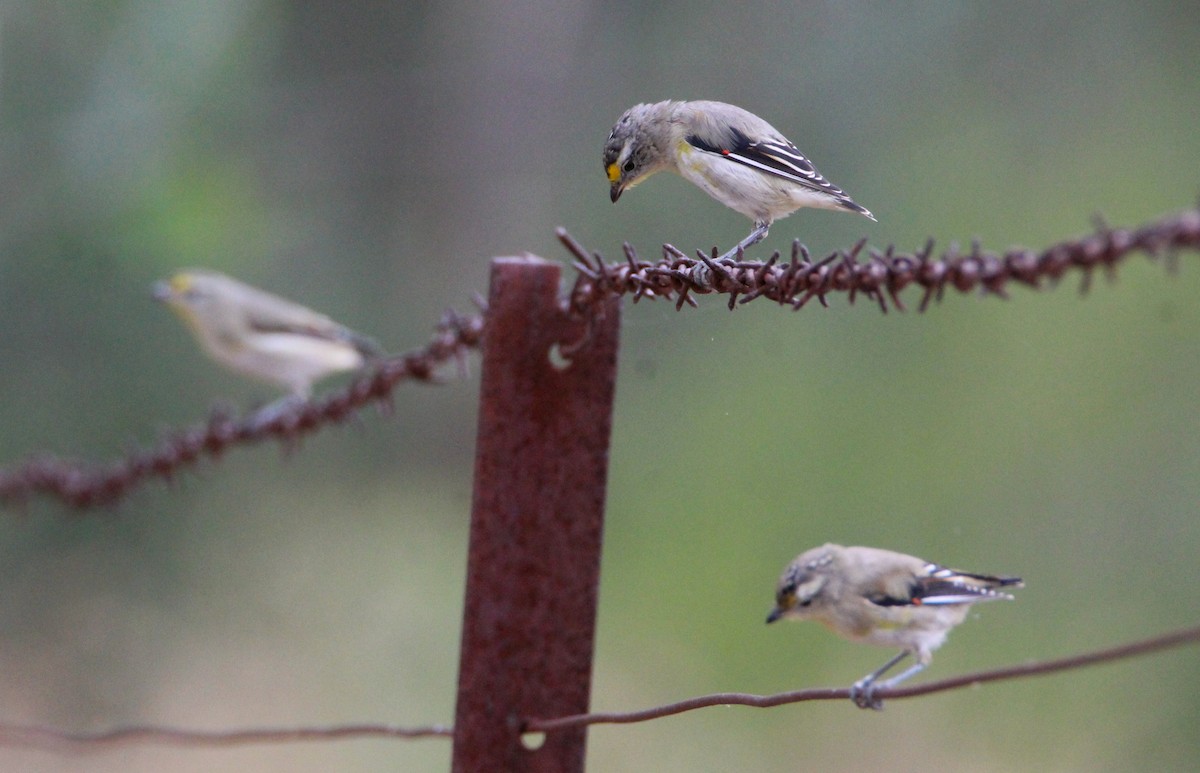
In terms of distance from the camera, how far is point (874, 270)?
130cm

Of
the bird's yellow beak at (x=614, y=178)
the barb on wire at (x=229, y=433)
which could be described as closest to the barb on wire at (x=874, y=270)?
the bird's yellow beak at (x=614, y=178)

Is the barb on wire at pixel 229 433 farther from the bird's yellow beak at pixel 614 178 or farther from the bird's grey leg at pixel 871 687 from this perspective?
the bird's grey leg at pixel 871 687

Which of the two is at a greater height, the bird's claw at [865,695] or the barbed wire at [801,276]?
the barbed wire at [801,276]

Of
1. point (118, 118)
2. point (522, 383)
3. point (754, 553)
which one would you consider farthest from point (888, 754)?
point (118, 118)

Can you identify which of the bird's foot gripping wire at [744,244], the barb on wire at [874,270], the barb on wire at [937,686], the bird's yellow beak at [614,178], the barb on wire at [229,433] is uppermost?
the bird's yellow beak at [614,178]

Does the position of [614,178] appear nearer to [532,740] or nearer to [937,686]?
[532,740]

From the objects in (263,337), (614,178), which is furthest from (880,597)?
(263,337)

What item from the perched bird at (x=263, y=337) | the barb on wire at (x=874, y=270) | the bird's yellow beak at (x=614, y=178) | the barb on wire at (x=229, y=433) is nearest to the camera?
the barb on wire at (x=874, y=270)

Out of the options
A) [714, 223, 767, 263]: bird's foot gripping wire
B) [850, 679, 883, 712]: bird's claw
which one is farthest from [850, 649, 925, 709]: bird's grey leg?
[714, 223, 767, 263]: bird's foot gripping wire

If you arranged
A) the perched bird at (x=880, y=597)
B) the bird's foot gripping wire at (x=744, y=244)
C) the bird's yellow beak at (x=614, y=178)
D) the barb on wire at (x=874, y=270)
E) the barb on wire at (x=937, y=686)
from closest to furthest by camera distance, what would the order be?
the barb on wire at (x=937, y=686), the barb on wire at (x=874, y=270), the perched bird at (x=880, y=597), the bird's foot gripping wire at (x=744, y=244), the bird's yellow beak at (x=614, y=178)

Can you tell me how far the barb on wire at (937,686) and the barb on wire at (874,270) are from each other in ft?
0.97

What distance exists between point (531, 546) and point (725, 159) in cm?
65

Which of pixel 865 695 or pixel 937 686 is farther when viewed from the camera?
pixel 865 695

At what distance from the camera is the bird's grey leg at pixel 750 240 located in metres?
1.55
